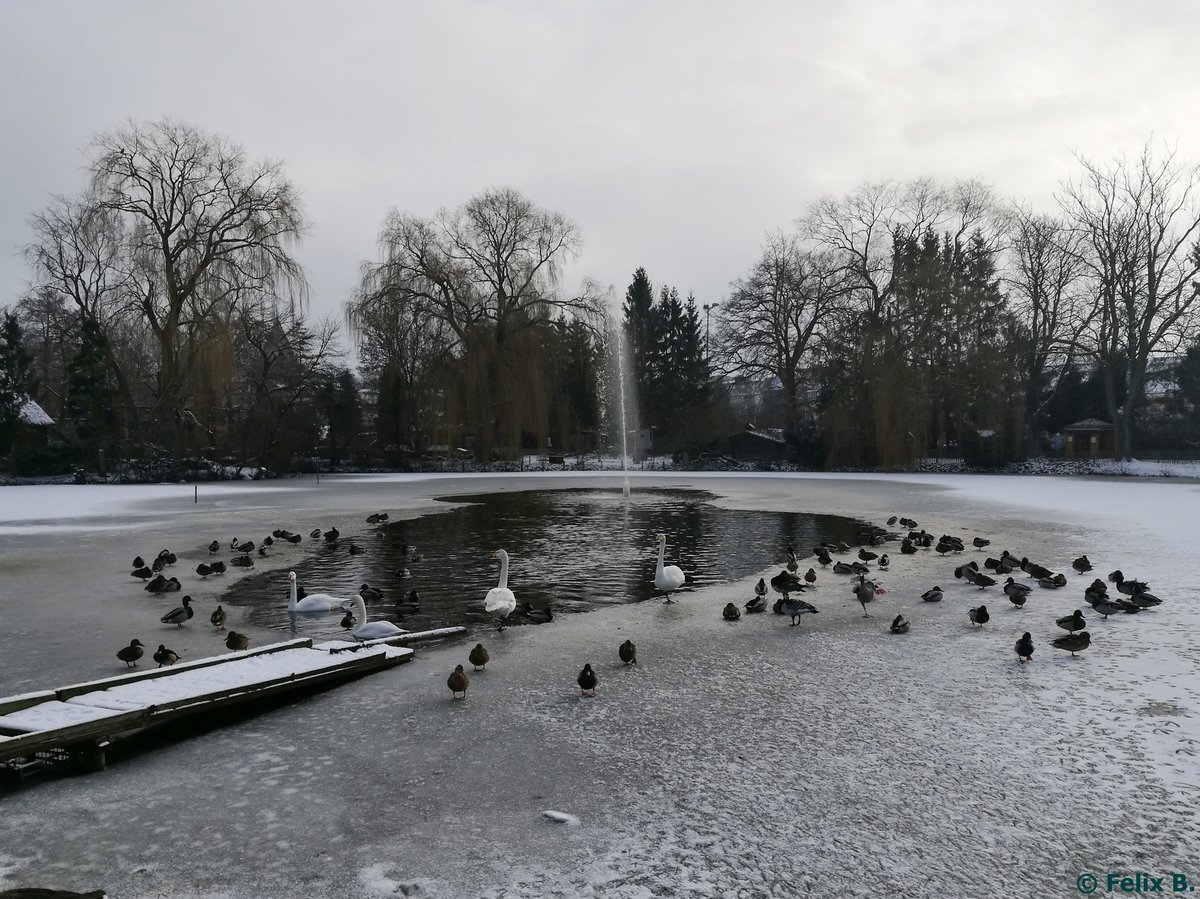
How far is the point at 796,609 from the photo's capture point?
341 inches

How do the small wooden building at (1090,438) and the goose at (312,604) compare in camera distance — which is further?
the small wooden building at (1090,438)

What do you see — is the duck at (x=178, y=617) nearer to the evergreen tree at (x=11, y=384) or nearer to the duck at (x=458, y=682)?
the duck at (x=458, y=682)

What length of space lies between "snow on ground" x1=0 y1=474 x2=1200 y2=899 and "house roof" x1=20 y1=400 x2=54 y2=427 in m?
42.7

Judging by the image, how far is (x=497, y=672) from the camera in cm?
Answer: 703

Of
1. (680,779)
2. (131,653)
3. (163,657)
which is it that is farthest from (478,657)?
(131,653)

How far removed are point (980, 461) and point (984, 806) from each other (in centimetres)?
4376

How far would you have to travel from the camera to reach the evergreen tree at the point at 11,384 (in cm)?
4003

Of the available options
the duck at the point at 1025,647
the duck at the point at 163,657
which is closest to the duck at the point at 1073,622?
the duck at the point at 1025,647

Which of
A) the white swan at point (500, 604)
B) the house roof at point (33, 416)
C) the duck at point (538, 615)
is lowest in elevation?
the duck at point (538, 615)

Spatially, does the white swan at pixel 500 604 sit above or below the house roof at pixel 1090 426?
below

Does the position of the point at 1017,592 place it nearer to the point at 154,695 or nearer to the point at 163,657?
the point at 154,695

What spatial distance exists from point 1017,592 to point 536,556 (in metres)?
7.77

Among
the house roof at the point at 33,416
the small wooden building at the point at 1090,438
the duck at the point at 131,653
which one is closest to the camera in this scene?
the duck at the point at 131,653

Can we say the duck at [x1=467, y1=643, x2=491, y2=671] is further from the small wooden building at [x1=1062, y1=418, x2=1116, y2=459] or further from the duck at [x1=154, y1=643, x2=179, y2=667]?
the small wooden building at [x1=1062, y1=418, x2=1116, y2=459]
